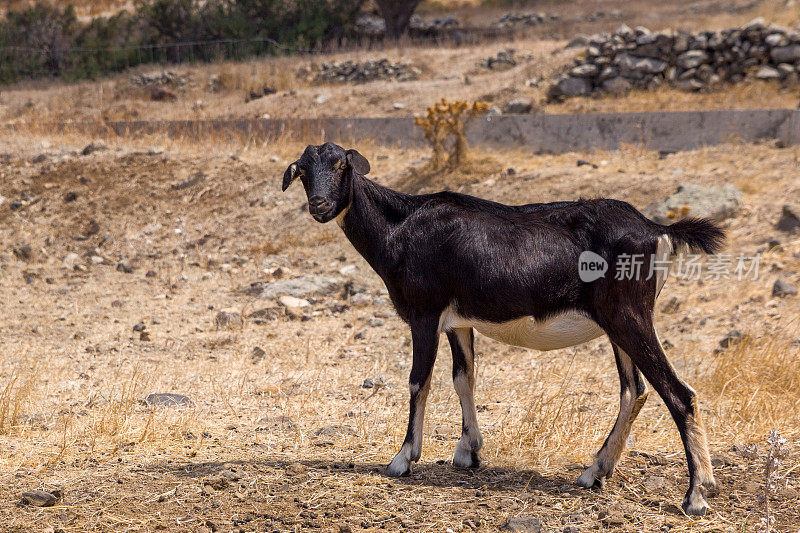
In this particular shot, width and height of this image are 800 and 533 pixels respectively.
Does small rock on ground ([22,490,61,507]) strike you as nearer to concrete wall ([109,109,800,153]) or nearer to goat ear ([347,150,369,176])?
goat ear ([347,150,369,176])

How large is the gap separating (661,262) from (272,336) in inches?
232

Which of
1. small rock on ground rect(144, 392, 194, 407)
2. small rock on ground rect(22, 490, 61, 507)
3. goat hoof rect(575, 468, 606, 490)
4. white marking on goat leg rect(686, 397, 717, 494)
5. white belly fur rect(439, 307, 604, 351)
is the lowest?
small rock on ground rect(144, 392, 194, 407)

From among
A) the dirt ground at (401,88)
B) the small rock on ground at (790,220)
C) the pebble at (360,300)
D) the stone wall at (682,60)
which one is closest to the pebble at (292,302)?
the pebble at (360,300)

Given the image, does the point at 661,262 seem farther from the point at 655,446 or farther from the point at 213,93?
the point at 213,93

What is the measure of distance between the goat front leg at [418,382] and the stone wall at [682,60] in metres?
15.2

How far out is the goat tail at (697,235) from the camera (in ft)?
16.4

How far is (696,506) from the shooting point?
4789 mm

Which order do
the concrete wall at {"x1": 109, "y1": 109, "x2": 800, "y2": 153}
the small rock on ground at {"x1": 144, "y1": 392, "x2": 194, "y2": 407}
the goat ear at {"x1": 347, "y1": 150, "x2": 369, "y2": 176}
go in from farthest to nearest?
the concrete wall at {"x1": 109, "y1": 109, "x2": 800, "y2": 153}
the small rock on ground at {"x1": 144, "y1": 392, "x2": 194, "y2": 407}
the goat ear at {"x1": 347, "y1": 150, "x2": 369, "y2": 176}

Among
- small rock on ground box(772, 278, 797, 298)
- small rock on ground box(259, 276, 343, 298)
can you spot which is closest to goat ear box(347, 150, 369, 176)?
small rock on ground box(259, 276, 343, 298)

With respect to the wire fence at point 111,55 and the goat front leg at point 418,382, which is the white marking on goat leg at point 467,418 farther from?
the wire fence at point 111,55

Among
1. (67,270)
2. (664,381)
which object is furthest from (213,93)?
(664,381)

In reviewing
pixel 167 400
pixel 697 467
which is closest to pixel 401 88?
pixel 167 400

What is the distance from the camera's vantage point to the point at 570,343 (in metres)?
5.15

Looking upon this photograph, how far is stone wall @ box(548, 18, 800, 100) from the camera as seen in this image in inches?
703
